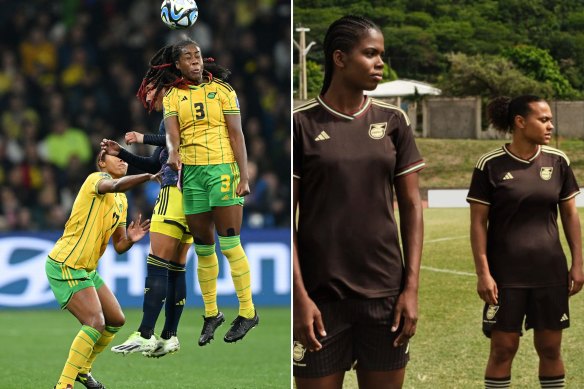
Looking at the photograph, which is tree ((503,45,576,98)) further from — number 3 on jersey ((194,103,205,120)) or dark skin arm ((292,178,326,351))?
dark skin arm ((292,178,326,351))

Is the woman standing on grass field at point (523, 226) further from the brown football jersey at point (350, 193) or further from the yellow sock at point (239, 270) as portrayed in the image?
the brown football jersey at point (350, 193)

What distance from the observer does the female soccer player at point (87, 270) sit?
4.01 meters

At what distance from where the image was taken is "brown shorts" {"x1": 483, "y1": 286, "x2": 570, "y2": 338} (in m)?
4.66

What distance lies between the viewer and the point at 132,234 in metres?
3.83

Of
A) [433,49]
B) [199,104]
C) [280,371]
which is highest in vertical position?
[199,104]

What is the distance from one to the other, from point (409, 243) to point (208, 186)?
756mm

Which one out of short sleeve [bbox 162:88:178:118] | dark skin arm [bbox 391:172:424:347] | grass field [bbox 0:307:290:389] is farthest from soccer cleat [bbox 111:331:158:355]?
dark skin arm [bbox 391:172:424:347]

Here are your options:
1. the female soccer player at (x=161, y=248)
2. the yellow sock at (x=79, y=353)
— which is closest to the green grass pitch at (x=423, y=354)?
the yellow sock at (x=79, y=353)

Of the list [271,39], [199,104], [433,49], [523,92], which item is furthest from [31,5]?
[199,104]

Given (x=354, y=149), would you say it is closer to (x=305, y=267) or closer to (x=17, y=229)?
(x=305, y=267)

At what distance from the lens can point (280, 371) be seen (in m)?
6.80

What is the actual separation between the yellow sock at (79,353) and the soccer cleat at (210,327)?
0.65 meters

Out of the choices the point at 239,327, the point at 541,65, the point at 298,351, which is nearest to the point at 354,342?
the point at 298,351

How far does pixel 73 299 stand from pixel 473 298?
3.63 meters
